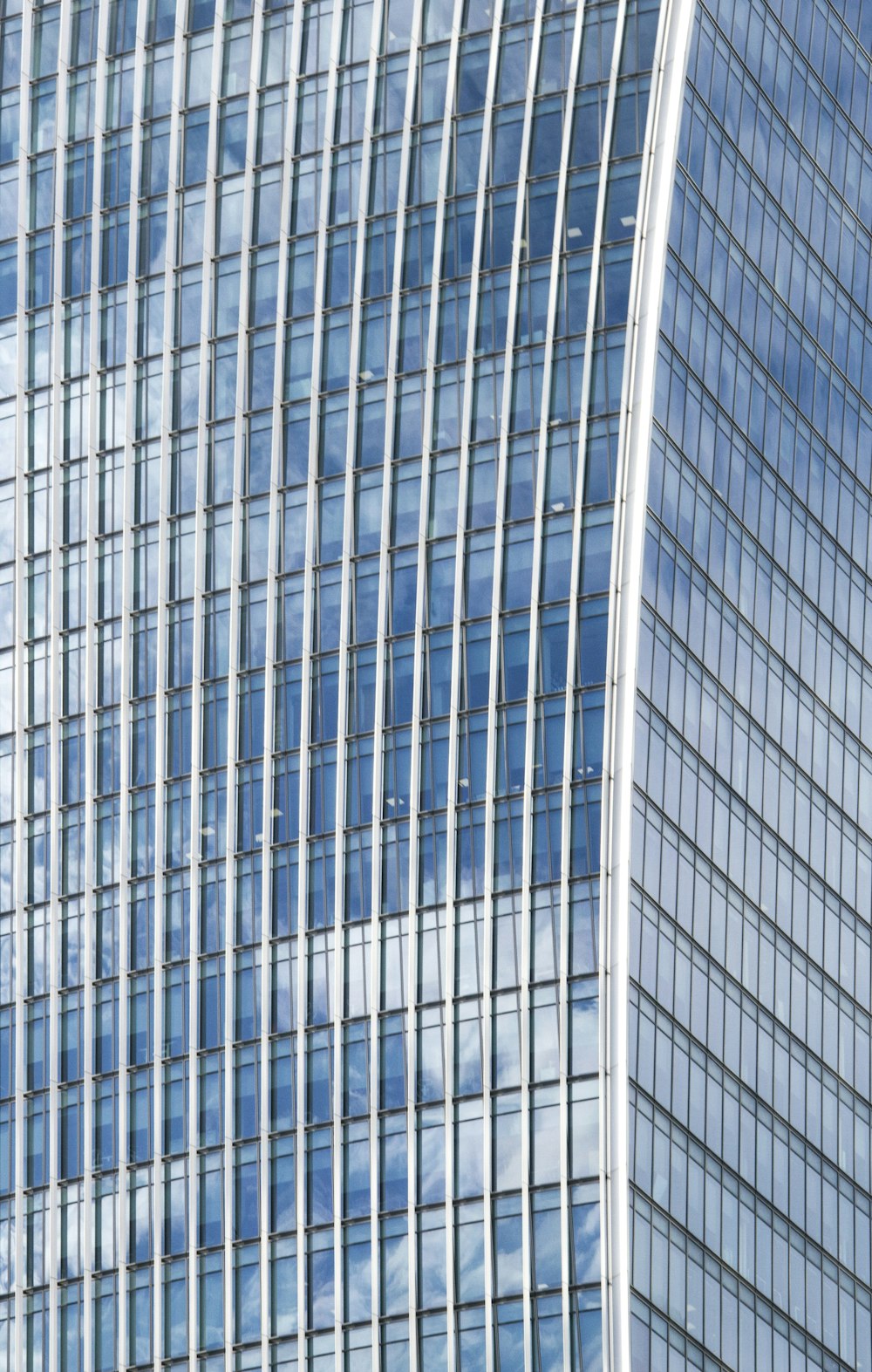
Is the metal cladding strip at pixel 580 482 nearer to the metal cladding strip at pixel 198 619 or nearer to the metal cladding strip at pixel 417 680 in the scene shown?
the metal cladding strip at pixel 417 680

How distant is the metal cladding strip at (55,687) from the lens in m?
114

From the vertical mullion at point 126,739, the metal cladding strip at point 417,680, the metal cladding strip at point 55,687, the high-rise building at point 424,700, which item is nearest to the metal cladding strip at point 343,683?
the high-rise building at point 424,700

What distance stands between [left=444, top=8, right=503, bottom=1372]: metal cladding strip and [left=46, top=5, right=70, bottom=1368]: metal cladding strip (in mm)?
18441

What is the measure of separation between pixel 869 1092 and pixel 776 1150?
10211 millimetres

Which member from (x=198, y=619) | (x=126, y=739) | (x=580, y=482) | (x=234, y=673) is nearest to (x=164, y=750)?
(x=126, y=739)

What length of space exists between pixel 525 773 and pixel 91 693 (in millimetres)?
21769

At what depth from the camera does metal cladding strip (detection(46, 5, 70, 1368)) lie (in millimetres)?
114125

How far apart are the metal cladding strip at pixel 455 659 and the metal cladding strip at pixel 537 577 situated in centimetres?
206

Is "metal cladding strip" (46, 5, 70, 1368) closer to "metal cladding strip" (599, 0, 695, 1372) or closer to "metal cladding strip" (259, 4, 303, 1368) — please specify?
"metal cladding strip" (259, 4, 303, 1368)

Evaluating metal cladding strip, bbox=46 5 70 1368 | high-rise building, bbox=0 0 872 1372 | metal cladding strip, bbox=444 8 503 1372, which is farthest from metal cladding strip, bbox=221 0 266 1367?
metal cladding strip, bbox=444 8 503 1372

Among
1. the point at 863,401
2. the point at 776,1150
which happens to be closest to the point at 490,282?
the point at 863,401

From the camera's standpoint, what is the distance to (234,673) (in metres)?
116

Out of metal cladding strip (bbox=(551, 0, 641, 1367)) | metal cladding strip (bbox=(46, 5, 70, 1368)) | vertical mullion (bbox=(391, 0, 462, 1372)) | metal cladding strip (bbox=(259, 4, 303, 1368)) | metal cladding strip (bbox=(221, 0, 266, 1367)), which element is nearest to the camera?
vertical mullion (bbox=(391, 0, 462, 1372))

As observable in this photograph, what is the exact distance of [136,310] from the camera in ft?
402
